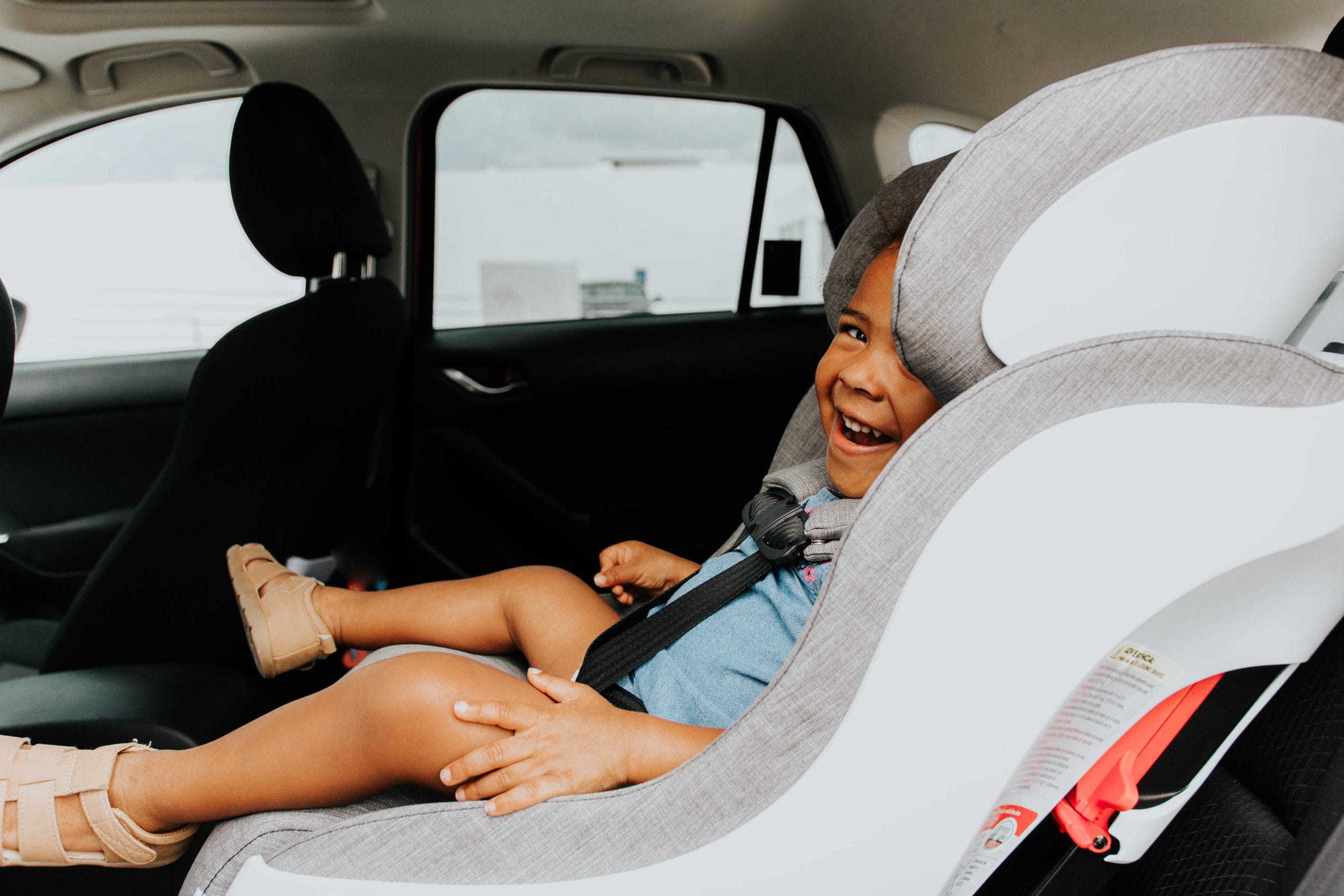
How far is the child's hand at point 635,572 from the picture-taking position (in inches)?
49.5

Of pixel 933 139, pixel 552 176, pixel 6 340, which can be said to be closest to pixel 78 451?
pixel 6 340

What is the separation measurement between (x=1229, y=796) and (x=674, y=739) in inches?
20.4

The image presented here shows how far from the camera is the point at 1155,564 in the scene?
2.05 feet

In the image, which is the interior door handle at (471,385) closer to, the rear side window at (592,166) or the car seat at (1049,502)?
the rear side window at (592,166)

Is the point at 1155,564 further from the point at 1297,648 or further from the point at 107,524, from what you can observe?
the point at 107,524

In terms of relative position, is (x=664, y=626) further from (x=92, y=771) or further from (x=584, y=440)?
(x=584, y=440)

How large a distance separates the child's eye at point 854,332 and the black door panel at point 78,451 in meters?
1.50

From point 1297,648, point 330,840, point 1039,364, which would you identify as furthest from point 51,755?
point 1297,648

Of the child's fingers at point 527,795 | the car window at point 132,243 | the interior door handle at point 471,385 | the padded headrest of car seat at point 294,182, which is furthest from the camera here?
the interior door handle at point 471,385

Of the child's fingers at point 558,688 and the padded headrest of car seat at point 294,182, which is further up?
the padded headrest of car seat at point 294,182

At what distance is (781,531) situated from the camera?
996 mm

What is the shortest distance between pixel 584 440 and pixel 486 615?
105cm

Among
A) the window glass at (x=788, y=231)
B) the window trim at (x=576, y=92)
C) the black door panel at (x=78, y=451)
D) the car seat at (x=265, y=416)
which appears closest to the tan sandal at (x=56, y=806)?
the car seat at (x=265, y=416)

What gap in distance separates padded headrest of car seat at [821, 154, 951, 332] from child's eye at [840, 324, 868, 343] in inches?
1.8
